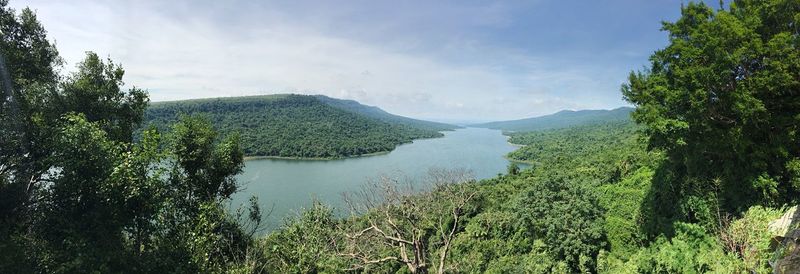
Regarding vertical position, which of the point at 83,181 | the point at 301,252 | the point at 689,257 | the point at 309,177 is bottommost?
the point at 309,177

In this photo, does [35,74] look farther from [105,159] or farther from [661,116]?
[661,116]

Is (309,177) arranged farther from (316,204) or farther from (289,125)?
(289,125)

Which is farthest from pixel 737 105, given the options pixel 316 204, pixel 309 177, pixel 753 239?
pixel 309 177

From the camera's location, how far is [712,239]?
9.23 metres

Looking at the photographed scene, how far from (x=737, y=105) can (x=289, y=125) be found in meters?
139

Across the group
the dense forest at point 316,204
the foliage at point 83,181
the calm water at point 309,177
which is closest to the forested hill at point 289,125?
the calm water at point 309,177

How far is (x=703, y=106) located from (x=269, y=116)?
15526cm

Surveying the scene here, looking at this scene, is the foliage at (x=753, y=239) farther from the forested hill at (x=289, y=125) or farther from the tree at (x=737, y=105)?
the forested hill at (x=289, y=125)

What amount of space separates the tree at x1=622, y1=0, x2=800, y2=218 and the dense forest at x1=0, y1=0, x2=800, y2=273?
0.05 metres

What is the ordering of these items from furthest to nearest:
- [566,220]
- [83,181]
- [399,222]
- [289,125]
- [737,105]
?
[289,125] → [566,220] → [399,222] → [737,105] → [83,181]

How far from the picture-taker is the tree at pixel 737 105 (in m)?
9.91

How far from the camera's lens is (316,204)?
1622 centimetres

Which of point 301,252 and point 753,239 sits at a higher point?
point 753,239

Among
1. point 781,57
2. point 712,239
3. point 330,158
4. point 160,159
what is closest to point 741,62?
point 781,57
